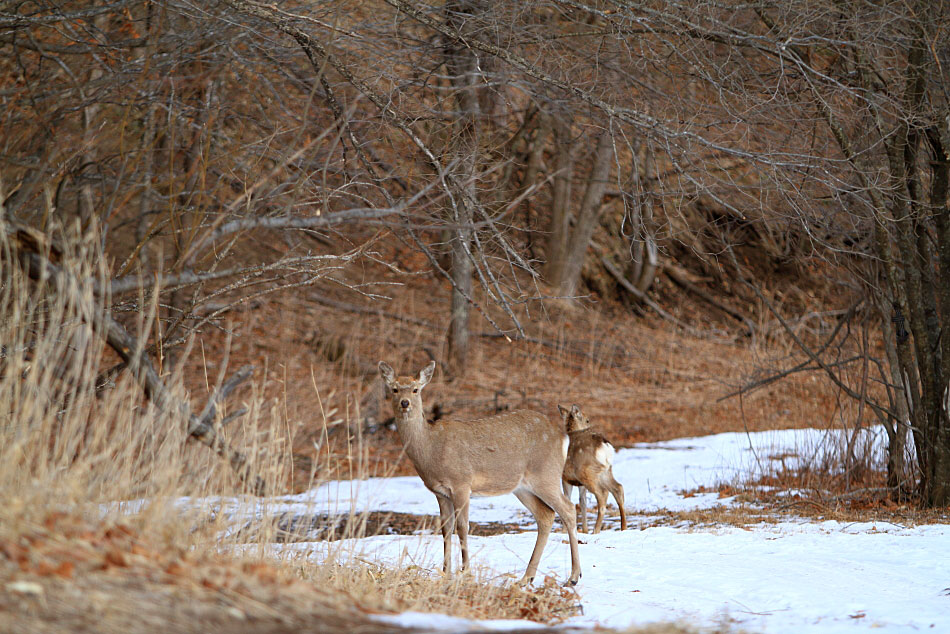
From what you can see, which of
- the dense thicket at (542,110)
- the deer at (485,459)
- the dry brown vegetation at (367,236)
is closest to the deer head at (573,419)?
the dry brown vegetation at (367,236)

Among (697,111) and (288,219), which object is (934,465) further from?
(288,219)

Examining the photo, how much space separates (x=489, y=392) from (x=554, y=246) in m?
6.56

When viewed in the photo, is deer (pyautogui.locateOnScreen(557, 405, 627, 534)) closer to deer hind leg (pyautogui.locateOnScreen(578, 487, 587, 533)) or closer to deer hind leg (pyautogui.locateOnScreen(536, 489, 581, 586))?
deer hind leg (pyautogui.locateOnScreen(578, 487, 587, 533))

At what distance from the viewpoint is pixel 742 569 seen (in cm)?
730

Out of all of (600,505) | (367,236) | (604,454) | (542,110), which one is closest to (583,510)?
(600,505)

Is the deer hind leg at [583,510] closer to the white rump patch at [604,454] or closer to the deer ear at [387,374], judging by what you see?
the white rump patch at [604,454]

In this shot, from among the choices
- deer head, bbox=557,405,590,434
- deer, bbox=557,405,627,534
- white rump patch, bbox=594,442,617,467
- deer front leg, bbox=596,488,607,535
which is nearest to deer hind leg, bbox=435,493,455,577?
deer front leg, bbox=596,488,607,535

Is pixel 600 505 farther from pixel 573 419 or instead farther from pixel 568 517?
pixel 568 517

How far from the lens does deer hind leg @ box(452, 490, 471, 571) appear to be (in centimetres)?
713

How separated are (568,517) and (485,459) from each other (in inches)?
30.8

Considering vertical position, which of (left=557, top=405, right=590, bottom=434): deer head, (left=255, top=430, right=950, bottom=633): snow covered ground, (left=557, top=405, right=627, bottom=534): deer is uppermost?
(left=557, top=405, right=590, bottom=434): deer head

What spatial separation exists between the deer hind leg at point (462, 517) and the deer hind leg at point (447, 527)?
0.06 m

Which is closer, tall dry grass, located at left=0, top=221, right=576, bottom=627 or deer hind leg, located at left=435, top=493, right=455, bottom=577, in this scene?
tall dry grass, located at left=0, top=221, right=576, bottom=627

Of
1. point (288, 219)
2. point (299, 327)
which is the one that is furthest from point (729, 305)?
point (288, 219)
